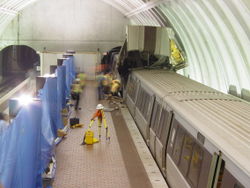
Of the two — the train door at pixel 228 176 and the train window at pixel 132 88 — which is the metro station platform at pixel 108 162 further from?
the train door at pixel 228 176

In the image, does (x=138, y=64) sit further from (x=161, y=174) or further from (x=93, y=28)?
(x=93, y=28)

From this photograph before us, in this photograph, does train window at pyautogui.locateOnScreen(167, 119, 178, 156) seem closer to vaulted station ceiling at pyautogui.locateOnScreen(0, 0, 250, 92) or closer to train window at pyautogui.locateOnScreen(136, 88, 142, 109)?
vaulted station ceiling at pyautogui.locateOnScreen(0, 0, 250, 92)

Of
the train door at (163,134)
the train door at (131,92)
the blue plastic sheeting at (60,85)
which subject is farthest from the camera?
the train door at (131,92)

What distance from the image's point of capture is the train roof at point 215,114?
555 centimetres

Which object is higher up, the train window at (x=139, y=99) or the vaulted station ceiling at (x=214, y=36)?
the vaulted station ceiling at (x=214, y=36)

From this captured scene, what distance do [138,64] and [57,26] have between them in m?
12.1

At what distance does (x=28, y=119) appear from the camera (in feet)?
21.4

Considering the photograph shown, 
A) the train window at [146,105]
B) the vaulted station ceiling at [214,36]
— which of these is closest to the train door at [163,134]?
the train window at [146,105]

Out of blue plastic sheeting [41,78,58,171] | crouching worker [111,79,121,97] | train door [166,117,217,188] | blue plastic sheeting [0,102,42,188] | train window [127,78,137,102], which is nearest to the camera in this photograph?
blue plastic sheeting [0,102,42,188]

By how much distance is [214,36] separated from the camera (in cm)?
1330

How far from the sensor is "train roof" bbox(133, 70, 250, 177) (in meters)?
5.55

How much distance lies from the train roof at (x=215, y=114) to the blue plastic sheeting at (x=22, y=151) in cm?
273

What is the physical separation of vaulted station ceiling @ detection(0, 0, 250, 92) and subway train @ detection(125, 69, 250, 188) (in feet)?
4.37

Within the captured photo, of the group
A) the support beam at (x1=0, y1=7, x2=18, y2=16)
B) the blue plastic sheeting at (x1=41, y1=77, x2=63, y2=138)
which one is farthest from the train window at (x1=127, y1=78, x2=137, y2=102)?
the support beam at (x1=0, y1=7, x2=18, y2=16)
